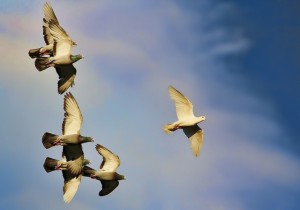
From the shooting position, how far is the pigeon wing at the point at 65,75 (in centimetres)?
6088

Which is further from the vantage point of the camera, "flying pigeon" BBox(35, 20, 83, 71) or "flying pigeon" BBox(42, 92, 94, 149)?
"flying pigeon" BBox(35, 20, 83, 71)

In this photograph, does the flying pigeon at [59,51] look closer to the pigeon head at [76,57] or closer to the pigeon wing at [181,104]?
the pigeon head at [76,57]

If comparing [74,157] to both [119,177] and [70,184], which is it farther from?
[119,177]

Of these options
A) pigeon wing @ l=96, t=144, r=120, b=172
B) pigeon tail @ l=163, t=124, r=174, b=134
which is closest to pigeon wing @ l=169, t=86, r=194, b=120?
pigeon tail @ l=163, t=124, r=174, b=134

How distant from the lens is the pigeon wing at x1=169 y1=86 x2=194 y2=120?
5978 centimetres

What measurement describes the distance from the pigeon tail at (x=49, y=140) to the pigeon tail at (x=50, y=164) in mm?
2859

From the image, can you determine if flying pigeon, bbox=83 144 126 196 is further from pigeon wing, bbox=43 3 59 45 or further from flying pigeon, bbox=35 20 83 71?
pigeon wing, bbox=43 3 59 45

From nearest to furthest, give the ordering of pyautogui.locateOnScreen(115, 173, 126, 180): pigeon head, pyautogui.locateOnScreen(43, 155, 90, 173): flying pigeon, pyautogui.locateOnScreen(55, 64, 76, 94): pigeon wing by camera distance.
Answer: pyautogui.locateOnScreen(55, 64, 76, 94): pigeon wing → pyautogui.locateOnScreen(43, 155, 90, 173): flying pigeon → pyautogui.locateOnScreen(115, 173, 126, 180): pigeon head

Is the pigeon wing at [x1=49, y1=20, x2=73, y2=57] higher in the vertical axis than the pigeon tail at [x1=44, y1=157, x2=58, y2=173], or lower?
higher

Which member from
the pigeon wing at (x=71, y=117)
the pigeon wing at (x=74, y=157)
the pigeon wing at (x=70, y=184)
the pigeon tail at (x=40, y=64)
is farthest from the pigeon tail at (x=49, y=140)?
the pigeon tail at (x=40, y=64)

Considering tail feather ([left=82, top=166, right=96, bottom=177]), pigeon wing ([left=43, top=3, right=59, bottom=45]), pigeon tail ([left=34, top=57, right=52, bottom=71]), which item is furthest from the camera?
tail feather ([left=82, top=166, right=96, bottom=177])

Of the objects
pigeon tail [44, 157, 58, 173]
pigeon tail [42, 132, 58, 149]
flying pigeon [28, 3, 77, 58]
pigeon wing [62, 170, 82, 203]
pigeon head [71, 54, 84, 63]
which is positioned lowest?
pigeon wing [62, 170, 82, 203]

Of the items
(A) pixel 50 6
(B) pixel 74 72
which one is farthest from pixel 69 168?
(A) pixel 50 6

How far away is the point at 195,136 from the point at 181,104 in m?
2.60
